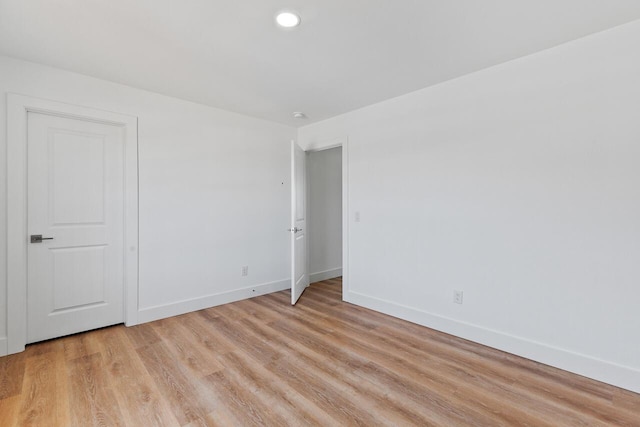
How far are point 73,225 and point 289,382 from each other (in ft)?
7.93

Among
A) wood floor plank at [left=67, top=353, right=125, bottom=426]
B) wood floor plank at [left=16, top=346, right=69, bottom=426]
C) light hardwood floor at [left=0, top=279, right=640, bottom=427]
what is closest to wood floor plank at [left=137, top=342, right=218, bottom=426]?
light hardwood floor at [left=0, top=279, right=640, bottom=427]

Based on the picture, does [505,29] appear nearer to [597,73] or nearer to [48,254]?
[597,73]

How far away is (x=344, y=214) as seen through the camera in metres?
3.82

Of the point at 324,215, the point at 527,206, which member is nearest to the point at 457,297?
the point at 527,206

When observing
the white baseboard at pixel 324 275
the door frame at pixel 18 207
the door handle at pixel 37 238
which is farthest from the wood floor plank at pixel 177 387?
the white baseboard at pixel 324 275

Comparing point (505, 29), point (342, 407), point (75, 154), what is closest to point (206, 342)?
point (342, 407)

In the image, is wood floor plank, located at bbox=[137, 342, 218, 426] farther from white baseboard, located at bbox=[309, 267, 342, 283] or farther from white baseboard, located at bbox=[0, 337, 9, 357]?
white baseboard, located at bbox=[309, 267, 342, 283]

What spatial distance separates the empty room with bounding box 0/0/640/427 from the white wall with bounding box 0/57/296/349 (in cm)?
2

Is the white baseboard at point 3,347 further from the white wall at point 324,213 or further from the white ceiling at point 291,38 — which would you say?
the white wall at point 324,213

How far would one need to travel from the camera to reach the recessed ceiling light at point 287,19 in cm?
186

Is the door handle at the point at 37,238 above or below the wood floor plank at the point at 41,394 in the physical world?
A: above

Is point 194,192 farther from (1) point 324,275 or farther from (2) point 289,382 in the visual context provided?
(1) point 324,275

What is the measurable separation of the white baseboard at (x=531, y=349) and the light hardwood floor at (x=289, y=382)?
0.07 meters

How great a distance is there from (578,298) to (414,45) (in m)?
2.18
